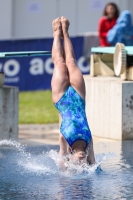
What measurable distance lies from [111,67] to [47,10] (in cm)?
1055

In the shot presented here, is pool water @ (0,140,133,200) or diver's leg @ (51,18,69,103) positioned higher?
diver's leg @ (51,18,69,103)

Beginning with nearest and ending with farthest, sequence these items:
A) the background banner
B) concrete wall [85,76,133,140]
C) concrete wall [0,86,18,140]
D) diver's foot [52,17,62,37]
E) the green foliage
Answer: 1. diver's foot [52,17,62,37]
2. concrete wall [0,86,18,140]
3. concrete wall [85,76,133,140]
4. the green foliage
5. the background banner

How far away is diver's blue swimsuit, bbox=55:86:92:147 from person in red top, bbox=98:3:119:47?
8.97 m

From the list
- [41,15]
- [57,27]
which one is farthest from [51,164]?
[41,15]

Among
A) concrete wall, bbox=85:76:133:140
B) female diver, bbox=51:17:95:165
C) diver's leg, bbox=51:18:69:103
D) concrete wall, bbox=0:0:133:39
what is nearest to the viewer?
female diver, bbox=51:17:95:165

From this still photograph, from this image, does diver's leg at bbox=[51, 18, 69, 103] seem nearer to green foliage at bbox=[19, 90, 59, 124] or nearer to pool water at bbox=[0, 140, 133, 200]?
pool water at bbox=[0, 140, 133, 200]

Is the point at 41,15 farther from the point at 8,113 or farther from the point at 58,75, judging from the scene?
the point at 58,75

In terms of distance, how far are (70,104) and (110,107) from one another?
2.88 metres

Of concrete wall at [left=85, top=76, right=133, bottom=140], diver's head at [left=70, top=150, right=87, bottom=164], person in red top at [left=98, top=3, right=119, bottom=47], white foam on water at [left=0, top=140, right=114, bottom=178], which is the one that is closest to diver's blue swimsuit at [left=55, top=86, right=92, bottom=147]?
diver's head at [left=70, top=150, right=87, bottom=164]

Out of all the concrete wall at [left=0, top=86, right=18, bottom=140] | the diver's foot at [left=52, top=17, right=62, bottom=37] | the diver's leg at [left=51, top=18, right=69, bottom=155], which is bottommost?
the concrete wall at [left=0, top=86, right=18, bottom=140]

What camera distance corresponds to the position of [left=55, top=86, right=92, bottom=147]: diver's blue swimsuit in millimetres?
6875

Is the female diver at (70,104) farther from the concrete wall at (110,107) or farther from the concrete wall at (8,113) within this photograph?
the concrete wall at (110,107)

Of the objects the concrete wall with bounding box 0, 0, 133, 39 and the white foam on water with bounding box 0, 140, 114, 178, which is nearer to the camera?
the white foam on water with bounding box 0, 140, 114, 178

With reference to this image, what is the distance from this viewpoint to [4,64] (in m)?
16.2
